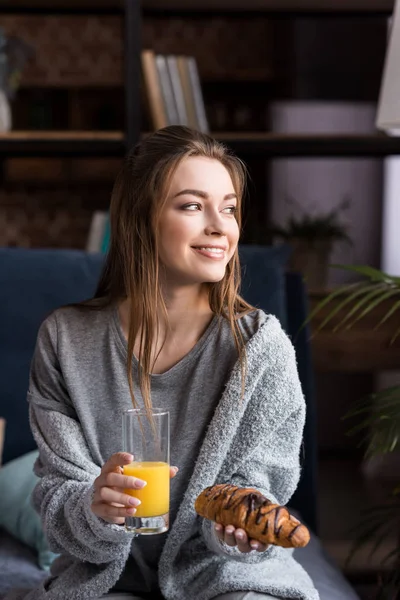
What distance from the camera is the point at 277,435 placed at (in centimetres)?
138

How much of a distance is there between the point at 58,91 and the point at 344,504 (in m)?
3.19

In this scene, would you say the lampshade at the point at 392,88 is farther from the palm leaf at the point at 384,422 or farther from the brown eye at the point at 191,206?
the brown eye at the point at 191,206

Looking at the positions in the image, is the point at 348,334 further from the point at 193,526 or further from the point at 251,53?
the point at 251,53

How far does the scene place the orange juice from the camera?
3.66 ft

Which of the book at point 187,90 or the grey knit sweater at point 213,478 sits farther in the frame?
the book at point 187,90

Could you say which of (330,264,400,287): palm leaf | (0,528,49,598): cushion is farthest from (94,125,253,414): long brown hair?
(0,528,49,598): cushion

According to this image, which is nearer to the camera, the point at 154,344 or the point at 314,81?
the point at 154,344

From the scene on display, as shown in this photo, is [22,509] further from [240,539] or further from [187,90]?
[187,90]

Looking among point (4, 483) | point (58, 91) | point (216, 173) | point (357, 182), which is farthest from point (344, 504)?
point (58, 91)

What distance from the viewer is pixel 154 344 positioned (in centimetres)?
140

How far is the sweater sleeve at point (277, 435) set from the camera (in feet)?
4.41

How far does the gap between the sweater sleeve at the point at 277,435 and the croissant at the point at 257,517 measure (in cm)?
19

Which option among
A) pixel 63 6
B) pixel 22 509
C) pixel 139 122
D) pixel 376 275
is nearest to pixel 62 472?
pixel 22 509

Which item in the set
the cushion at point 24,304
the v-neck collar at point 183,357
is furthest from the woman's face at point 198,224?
the cushion at point 24,304
